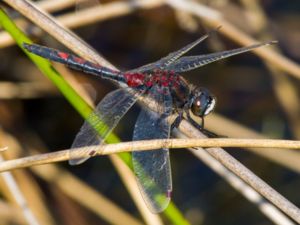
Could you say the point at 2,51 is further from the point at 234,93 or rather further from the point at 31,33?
the point at 234,93

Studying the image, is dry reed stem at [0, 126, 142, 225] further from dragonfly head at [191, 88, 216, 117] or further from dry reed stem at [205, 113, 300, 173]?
dragonfly head at [191, 88, 216, 117]

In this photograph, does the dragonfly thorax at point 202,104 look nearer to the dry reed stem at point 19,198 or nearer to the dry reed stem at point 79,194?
the dry reed stem at point 19,198

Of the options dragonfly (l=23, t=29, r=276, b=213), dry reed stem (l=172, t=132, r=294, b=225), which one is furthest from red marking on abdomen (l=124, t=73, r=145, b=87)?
dry reed stem (l=172, t=132, r=294, b=225)

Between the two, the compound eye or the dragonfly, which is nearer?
the dragonfly

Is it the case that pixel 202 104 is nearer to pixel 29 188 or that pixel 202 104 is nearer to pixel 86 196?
pixel 86 196

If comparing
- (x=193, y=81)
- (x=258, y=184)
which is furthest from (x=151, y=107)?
(x=193, y=81)

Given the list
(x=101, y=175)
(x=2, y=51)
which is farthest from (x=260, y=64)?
(x=2, y=51)
